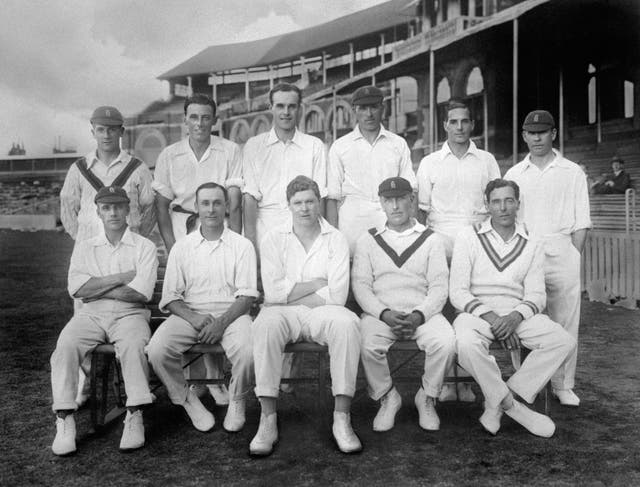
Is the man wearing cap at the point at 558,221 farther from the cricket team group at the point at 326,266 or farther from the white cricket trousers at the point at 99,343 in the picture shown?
the white cricket trousers at the point at 99,343

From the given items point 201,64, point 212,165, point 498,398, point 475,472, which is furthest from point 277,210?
point 201,64

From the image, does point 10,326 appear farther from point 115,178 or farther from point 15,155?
point 15,155

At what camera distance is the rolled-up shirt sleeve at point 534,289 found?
3912 mm

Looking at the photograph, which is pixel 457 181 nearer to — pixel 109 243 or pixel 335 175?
pixel 335 175

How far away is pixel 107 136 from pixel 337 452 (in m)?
2.53

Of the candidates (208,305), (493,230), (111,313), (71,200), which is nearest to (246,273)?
(208,305)

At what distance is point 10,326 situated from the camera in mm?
7496

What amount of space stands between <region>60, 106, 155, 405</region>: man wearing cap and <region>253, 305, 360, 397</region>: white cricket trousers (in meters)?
1.41

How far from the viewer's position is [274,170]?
181 inches

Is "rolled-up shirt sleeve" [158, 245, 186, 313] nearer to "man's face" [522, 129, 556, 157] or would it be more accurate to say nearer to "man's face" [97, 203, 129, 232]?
"man's face" [97, 203, 129, 232]

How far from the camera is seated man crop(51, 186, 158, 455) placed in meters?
3.55

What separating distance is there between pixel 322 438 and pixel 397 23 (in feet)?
85.6

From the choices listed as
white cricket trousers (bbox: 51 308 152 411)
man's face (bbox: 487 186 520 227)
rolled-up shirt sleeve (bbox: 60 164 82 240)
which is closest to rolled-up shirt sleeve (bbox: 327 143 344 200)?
man's face (bbox: 487 186 520 227)

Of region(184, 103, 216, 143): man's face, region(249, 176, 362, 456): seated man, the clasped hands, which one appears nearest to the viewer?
region(249, 176, 362, 456): seated man
